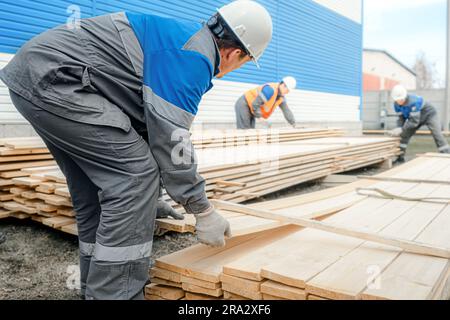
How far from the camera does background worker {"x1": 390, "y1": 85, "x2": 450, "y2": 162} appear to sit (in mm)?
10461

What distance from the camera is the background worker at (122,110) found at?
2.12 m

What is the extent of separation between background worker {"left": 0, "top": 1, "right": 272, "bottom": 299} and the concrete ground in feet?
3.76

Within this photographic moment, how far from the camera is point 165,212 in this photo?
2.86 meters

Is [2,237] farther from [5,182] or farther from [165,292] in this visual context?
[165,292]

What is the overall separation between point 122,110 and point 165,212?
33.5 inches

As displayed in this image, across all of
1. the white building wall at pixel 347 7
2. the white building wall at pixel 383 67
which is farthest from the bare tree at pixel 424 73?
the white building wall at pixel 347 7

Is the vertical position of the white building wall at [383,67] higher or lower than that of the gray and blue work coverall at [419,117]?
higher

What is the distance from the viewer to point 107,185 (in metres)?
2.20

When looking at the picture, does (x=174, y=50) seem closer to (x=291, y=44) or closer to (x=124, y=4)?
(x=124, y=4)

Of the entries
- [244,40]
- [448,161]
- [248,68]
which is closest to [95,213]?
[244,40]

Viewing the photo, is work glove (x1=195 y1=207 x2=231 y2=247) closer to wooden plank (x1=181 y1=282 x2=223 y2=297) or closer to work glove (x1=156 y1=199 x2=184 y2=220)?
wooden plank (x1=181 y1=282 x2=223 y2=297)

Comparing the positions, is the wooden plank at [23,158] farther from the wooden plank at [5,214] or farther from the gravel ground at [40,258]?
the gravel ground at [40,258]

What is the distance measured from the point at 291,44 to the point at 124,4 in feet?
22.3

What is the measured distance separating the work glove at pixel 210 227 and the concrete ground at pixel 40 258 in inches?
51.0
